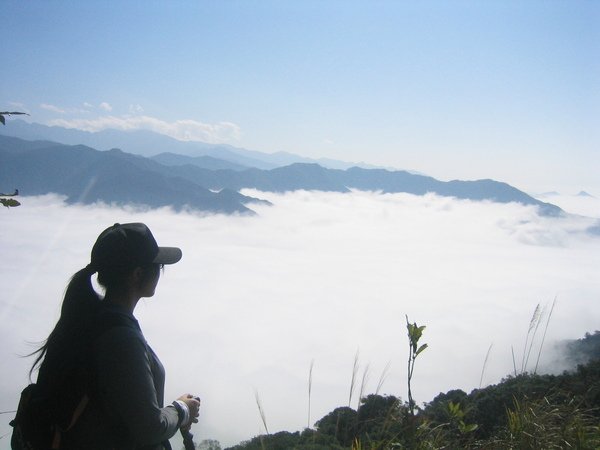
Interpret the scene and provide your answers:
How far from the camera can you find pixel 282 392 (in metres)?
107

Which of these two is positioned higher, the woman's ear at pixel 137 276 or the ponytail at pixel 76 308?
the woman's ear at pixel 137 276

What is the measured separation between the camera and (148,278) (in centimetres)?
178

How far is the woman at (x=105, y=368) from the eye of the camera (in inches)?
53.8

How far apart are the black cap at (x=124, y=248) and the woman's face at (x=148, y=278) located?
4 cm

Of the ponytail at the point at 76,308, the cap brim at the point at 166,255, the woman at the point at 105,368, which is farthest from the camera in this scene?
the cap brim at the point at 166,255

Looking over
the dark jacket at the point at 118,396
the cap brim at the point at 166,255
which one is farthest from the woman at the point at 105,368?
the cap brim at the point at 166,255

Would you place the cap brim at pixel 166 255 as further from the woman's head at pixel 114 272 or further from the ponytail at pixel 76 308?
the ponytail at pixel 76 308

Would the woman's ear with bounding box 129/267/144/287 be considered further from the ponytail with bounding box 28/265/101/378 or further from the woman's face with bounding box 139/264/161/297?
the ponytail with bounding box 28/265/101/378

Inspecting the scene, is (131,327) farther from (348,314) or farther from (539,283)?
(539,283)

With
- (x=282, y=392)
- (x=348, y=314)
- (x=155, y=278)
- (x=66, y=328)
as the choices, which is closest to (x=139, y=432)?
(x=66, y=328)

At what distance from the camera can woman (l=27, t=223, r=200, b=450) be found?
53.8 inches

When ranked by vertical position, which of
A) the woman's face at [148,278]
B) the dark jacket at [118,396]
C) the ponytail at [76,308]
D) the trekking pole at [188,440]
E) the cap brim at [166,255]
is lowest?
the trekking pole at [188,440]

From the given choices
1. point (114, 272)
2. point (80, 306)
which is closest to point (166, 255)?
point (114, 272)

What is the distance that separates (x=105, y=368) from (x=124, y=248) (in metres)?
0.48
